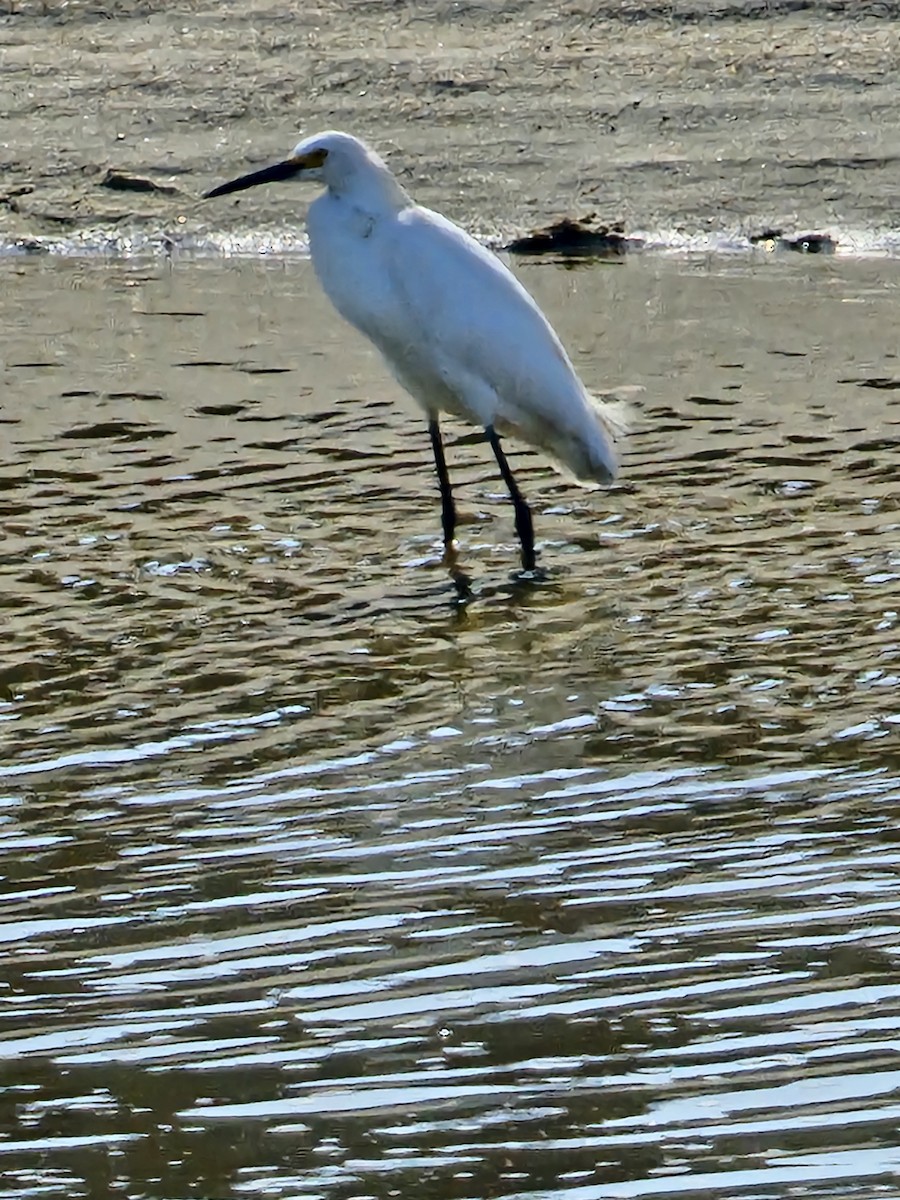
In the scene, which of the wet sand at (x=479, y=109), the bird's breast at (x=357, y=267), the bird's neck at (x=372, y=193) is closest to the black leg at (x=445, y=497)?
the bird's breast at (x=357, y=267)

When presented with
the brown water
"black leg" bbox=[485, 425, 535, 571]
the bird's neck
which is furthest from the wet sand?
"black leg" bbox=[485, 425, 535, 571]

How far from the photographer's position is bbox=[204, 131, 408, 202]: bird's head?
6.98 m

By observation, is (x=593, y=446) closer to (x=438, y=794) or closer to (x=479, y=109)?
(x=438, y=794)

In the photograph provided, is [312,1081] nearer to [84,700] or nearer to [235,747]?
[235,747]

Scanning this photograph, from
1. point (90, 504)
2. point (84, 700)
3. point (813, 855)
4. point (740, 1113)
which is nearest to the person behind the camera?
point (740, 1113)

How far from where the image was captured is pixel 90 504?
23.1 feet

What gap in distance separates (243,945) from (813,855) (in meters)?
1.03

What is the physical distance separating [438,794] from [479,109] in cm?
784

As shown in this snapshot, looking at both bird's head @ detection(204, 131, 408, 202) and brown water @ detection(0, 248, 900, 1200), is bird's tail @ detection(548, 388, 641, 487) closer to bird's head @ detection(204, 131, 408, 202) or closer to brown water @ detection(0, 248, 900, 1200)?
brown water @ detection(0, 248, 900, 1200)

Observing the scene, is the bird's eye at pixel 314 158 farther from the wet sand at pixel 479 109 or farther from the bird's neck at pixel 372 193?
the wet sand at pixel 479 109

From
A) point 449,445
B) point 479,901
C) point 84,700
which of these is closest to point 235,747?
point 84,700

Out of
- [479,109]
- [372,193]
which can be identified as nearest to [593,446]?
[372,193]

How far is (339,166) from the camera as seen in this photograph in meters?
Answer: 7.00

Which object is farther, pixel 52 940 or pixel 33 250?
pixel 33 250
